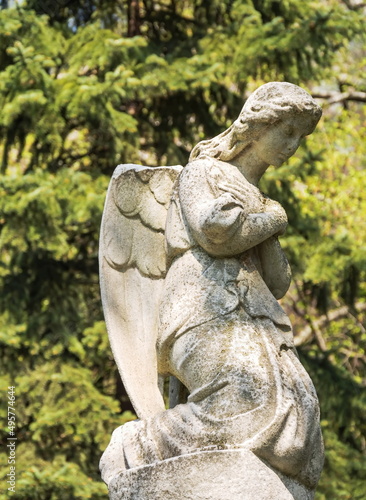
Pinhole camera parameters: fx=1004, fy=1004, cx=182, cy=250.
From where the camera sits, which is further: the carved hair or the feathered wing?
the feathered wing

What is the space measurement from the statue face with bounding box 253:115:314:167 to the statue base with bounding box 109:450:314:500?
1420 mm

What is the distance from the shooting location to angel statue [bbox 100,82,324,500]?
4254mm

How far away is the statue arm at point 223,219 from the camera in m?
4.46

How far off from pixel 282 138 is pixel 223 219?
0.53 meters

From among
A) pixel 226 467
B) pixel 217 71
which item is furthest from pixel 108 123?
pixel 226 467

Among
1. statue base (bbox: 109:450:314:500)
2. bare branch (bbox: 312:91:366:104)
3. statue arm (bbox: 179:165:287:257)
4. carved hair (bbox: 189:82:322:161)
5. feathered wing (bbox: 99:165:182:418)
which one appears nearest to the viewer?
statue base (bbox: 109:450:314:500)

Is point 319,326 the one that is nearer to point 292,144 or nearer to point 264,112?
point 292,144

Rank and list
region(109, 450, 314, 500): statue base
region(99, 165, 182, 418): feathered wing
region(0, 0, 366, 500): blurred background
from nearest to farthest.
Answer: region(109, 450, 314, 500): statue base → region(99, 165, 182, 418): feathered wing → region(0, 0, 366, 500): blurred background

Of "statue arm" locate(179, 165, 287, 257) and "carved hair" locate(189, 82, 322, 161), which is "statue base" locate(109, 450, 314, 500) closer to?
"statue arm" locate(179, 165, 287, 257)

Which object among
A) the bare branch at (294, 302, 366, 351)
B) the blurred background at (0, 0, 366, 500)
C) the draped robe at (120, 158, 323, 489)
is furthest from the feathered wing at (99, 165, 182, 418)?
the bare branch at (294, 302, 366, 351)

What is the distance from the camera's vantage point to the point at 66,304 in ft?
32.2

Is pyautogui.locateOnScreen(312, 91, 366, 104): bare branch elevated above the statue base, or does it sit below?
above

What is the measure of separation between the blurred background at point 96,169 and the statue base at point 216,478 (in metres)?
4.37

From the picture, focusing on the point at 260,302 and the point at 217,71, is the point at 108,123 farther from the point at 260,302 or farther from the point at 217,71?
the point at 260,302
